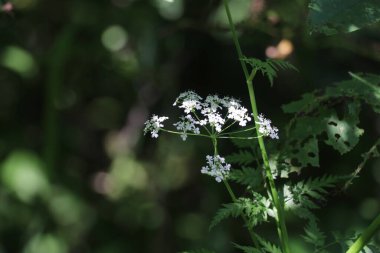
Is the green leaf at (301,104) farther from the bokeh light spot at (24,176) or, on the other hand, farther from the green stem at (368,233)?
the bokeh light spot at (24,176)

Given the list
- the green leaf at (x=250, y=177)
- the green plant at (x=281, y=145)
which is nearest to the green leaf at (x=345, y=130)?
the green plant at (x=281, y=145)

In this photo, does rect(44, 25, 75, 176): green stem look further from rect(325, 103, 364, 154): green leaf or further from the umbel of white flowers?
the umbel of white flowers

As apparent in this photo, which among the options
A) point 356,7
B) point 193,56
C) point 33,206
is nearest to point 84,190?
point 33,206

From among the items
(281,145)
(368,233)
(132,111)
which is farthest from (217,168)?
(132,111)

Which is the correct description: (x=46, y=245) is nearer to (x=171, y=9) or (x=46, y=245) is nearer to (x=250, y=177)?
(x=171, y=9)

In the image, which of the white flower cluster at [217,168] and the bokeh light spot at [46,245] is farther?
the bokeh light spot at [46,245]

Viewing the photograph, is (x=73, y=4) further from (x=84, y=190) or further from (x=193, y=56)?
(x=84, y=190)

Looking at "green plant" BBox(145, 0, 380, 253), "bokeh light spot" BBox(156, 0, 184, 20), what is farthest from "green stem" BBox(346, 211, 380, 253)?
"bokeh light spot" BBox(156, 0, 184, 20)
